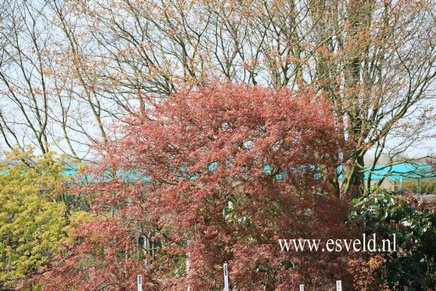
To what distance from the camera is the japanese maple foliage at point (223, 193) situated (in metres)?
5.48

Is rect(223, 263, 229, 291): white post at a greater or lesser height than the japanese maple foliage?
lesser

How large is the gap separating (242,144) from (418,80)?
4.18 metres

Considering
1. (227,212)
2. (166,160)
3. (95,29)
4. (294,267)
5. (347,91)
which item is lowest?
(294,267)

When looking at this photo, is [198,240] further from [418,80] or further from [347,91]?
[418,80]

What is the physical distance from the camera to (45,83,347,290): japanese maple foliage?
18.0 ft

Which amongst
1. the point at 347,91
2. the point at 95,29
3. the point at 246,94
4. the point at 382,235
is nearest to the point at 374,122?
the point at 347,91

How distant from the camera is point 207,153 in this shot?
5543mm

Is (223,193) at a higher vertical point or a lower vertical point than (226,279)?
higher

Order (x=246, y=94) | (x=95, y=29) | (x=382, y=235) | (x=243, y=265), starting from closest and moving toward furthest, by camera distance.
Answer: (x=243, y=265)
(x=246, y=94)
(x=382, y=235)
(x=95, y=29)

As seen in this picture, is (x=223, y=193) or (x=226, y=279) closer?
(x=226, y=279)

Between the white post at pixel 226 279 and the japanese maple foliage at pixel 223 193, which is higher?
the japanese maple foliage at pixel 223 193

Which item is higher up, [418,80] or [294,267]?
[418,80]

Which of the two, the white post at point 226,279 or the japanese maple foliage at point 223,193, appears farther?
the japanese maple foliage at point 223,193

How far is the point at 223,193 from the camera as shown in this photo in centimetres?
560
